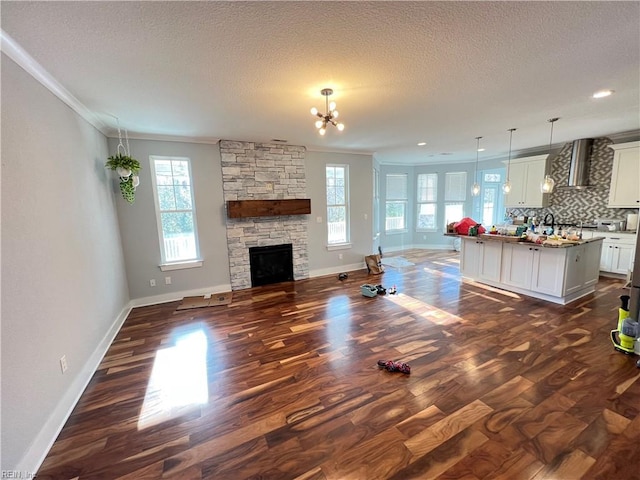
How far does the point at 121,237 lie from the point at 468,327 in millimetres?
5142

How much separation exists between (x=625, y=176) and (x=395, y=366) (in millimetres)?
5937

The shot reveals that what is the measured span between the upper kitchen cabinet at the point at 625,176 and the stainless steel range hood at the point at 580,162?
0.34 m

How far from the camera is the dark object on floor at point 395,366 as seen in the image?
8.28 feet

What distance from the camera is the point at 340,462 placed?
1.69m

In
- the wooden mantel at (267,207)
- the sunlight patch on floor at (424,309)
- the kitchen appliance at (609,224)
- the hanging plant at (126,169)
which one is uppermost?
the hanging plant at (126,169)

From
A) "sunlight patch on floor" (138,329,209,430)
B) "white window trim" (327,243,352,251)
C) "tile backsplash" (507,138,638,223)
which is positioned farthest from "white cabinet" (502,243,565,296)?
"sunlight patch on floor" (138,329,209,430)

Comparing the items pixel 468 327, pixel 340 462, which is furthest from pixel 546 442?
pixel 468 327

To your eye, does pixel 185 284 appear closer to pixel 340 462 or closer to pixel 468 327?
pixel 340 462

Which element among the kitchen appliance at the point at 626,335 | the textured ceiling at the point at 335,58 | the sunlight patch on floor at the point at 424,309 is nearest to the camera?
the textured ceiling at the point at 335,58

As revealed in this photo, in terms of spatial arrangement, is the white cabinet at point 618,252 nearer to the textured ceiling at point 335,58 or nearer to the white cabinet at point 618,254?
the white cabinet at point 618,254

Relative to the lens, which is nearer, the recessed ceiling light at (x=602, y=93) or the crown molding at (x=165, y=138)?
the recessed ceiling light at (x=602, y=93)

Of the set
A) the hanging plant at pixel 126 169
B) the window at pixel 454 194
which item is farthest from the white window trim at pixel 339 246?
the window at pixel 454 194

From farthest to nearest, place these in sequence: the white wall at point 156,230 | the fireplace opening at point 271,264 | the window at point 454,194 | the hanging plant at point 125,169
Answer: the window at point 454,194 → the fireplace opening at point 271,264 → the white wall at point 156,230 → the hanging plant at point 125,169

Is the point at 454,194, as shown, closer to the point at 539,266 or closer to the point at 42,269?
the point at 539,266
